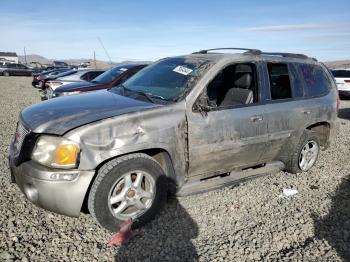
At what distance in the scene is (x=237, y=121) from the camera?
13.6 feet

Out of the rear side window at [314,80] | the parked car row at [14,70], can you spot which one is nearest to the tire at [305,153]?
the rear side window at [314,80]

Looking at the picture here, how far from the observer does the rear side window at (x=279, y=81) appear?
15.5ft

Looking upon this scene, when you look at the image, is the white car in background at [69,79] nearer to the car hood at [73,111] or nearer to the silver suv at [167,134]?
the silver suv at [167,134]

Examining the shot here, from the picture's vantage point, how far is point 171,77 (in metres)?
4.35

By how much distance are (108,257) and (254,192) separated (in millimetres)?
2366

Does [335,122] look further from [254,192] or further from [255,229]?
[255,229]

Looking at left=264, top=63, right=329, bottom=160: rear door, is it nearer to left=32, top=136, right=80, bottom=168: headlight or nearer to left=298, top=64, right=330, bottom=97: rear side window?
left=298, top=64, right=330, bottom=97: rear side window

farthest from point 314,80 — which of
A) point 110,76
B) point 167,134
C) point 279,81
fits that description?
point 110,76

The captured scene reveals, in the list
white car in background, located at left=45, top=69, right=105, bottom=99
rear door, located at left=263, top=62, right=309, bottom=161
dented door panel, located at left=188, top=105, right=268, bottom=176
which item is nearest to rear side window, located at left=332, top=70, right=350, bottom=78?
white car in background, located at left=45, top=69, right=105, bottom=99

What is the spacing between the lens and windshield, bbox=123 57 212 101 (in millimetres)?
4004

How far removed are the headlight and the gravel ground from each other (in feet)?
2.65

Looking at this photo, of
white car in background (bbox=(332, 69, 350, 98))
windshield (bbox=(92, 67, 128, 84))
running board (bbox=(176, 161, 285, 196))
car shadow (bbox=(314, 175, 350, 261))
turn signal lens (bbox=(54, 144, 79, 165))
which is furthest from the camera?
white car in background (bbox=(332, 69, 350, 98))

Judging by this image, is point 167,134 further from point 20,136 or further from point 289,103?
point 289,103

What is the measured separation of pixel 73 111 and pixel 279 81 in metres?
2.89
